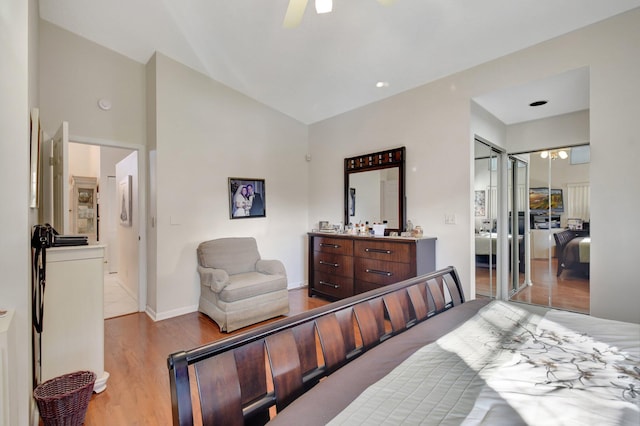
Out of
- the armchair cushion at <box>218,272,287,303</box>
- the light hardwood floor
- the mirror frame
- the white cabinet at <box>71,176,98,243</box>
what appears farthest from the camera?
the white cabinet at <box>71,176,98,243</box>

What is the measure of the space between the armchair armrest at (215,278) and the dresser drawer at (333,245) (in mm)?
1386

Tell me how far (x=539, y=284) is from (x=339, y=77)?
11.8 feet

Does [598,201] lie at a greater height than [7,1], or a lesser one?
lesser

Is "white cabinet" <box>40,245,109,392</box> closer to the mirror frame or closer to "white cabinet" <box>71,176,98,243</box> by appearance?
the mirror frame

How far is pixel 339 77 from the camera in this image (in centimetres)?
364

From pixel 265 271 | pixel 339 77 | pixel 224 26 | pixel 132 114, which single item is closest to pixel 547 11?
pixel 339 77

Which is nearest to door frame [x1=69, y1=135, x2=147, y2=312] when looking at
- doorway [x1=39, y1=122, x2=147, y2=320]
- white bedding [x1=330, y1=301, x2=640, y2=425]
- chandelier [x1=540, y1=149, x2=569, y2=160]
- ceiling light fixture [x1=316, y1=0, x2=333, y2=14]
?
doorway [x1=39, y1=122, x2=147, y2=320]

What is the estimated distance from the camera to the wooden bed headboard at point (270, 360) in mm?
825

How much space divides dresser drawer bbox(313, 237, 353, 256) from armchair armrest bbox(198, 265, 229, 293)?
54.6 inches

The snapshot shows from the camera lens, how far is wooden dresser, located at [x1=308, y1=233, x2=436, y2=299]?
127 inches

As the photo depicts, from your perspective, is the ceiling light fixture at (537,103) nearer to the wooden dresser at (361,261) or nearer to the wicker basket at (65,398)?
the wooden dresser at (361,261)

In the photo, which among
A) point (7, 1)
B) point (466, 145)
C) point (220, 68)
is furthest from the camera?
point (220, 68)

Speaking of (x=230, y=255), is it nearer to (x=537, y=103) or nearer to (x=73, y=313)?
(x=73, y=313)

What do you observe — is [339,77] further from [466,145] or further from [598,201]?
[598,201]
